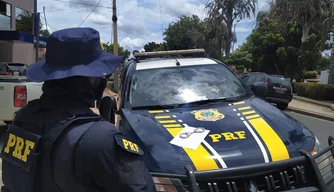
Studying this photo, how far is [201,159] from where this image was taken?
8.59 feet

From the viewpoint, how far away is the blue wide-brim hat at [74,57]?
1.41 metres

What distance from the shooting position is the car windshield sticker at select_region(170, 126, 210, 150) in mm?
2811

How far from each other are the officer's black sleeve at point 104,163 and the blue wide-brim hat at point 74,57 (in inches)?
10.3

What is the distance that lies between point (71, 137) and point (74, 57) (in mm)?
329

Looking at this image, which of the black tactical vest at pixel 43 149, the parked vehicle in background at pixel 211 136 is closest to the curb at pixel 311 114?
the parked vehicle in background at pixel 211 136

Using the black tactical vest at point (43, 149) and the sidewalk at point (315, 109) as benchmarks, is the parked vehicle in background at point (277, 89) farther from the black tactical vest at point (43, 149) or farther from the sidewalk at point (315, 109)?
the black tactical vest at point (43, 149)

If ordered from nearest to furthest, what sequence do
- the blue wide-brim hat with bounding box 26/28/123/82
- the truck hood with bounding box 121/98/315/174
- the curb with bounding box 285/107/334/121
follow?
the blue wide-brim hat with bounding box 26/28/123/82, the truck hood with bounding box 121/98/315/174, the curb with bounding box 285/107/334/121

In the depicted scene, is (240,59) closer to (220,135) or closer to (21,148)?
(220,135)

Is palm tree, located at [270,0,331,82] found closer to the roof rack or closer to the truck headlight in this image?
the roof rack

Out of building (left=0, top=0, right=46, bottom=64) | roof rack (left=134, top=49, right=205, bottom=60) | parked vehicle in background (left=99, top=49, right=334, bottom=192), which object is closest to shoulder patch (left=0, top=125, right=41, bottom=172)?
parked vehicle in background (left=99, top=49, right=334, bottom=192)

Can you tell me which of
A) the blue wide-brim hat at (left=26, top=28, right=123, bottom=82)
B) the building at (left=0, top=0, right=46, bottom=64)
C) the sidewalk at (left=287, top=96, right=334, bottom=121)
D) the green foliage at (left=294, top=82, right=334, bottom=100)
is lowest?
the sidewalk at (left=287, top=96, right=334, bottom=121)

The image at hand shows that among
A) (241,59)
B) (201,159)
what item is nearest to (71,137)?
(201,159)

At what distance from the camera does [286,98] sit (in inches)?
563

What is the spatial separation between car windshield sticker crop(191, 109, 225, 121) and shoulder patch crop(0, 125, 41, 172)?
2.05 meters
